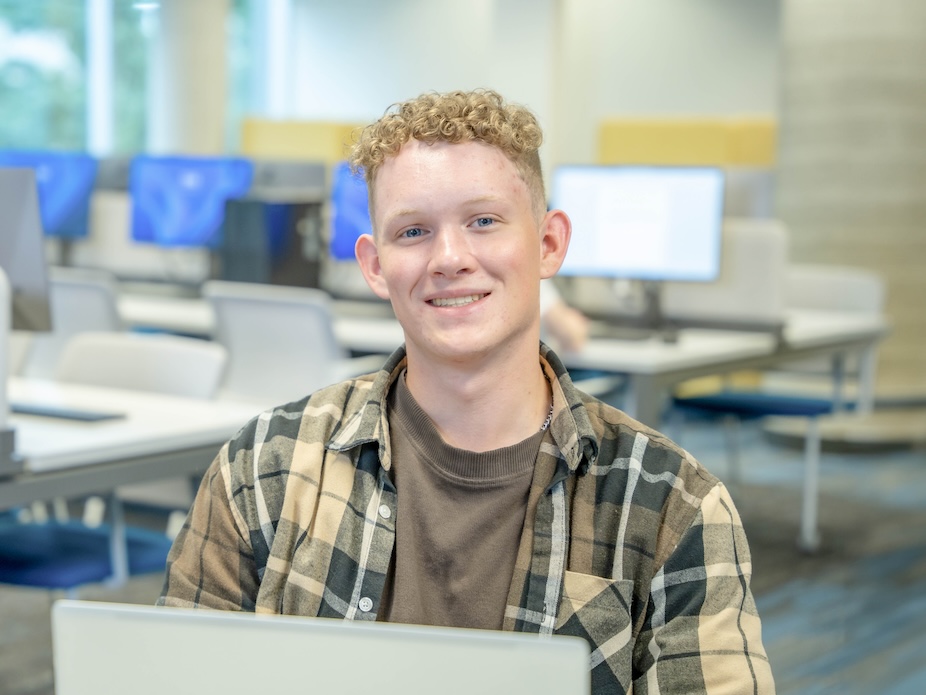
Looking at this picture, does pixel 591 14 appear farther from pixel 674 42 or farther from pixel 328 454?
pixel 328 454

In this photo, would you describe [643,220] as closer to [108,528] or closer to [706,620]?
[108,528]

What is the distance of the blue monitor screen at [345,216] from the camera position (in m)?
4.35

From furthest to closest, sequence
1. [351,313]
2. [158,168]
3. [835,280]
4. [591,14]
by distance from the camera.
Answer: [591,14]
[158,168]
[835,280]
[351,313]

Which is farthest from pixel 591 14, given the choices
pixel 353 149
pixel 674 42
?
pixel 353 149

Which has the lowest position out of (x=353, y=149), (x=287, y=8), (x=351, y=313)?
(x=351, y=313)

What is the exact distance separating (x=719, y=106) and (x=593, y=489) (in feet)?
31.0

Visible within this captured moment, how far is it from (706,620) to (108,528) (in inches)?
69.6

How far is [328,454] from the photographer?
1.28 metres

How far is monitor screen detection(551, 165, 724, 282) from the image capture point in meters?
3.91

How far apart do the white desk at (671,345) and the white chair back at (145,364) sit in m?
0.87

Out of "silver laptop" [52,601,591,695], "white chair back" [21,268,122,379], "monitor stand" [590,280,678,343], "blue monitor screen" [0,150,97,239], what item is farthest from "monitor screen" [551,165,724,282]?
"silver laptop" [52,601,591,695]

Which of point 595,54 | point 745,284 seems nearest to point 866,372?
point 745,284

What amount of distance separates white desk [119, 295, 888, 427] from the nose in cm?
226

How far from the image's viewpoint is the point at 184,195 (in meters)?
4.98
